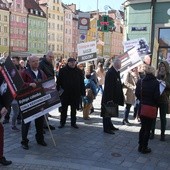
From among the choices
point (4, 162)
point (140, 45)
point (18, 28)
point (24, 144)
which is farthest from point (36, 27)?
point (4, 162)

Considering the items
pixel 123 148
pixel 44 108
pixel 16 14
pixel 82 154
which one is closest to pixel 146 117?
pixel 123 148

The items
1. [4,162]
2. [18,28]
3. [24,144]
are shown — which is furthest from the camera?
[18,28]

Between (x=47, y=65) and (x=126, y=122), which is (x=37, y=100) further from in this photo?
(x=126, y=122)

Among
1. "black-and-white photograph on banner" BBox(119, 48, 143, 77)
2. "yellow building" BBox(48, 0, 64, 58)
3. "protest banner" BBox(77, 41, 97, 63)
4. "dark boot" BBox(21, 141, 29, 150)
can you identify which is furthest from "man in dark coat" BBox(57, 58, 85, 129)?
"yellow building" BBox(48, 0, 64, 58)

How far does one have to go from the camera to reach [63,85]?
9047 millimetres

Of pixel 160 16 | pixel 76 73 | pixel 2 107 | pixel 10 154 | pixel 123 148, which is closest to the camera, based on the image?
pixel 2 107

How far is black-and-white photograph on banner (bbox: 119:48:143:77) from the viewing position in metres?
9.96

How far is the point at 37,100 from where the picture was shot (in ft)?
22.7

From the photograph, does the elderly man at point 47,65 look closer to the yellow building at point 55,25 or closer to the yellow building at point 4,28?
the yellow building at point 4,28

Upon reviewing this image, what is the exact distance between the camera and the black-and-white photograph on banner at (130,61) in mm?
9961

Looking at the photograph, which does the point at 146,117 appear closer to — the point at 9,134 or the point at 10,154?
the point at 10,154

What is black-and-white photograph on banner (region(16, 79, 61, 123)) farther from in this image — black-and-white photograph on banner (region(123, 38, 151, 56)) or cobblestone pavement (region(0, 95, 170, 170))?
black-and-white photograph on banner (region(123, 38, 151, 56))

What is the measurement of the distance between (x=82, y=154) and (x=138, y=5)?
892 cm

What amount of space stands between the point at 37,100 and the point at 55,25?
8001cm
